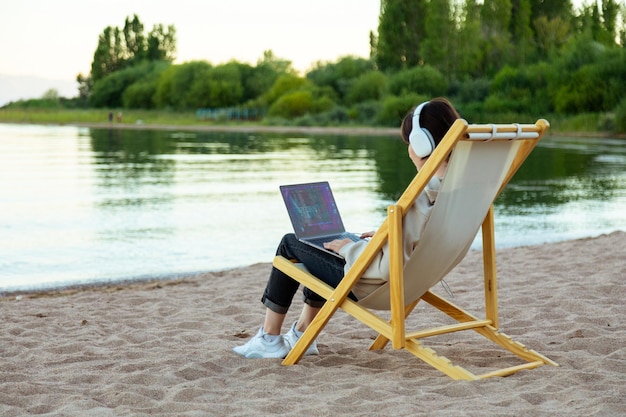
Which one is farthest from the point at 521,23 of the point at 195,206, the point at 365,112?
the point at 195,206

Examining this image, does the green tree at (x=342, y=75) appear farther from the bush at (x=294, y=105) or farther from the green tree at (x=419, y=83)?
the green tree at (x=419, y=83)

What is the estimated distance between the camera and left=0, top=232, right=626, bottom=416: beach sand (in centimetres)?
381

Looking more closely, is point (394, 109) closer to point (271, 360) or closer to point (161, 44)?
point (271, 360)

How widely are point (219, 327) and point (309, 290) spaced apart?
4.10 ft

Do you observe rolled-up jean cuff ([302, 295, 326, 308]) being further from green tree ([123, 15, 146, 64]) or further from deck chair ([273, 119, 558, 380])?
green tree ([123, 15, 146, 64])

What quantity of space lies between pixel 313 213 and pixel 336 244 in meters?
0.32

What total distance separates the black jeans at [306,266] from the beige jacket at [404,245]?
0.52 ft

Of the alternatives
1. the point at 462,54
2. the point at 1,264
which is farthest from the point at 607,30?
the point at 1,264

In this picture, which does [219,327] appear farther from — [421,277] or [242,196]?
[242,196]

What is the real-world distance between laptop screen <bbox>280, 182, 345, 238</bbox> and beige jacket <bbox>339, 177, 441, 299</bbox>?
31 cm

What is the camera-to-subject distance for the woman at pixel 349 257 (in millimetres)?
4061

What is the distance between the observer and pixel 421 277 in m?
4.23

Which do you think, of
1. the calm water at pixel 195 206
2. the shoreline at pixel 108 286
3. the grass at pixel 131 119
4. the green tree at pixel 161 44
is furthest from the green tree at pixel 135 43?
the shoreline at pixel 108 286

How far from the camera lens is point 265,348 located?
474 cm
